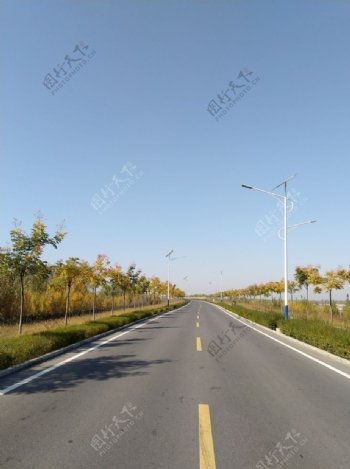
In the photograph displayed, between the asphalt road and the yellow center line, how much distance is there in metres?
0.01

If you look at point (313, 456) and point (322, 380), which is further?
point (322, 380)

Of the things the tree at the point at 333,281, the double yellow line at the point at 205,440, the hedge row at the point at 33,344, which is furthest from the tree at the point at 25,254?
the tree at the point at 333,281

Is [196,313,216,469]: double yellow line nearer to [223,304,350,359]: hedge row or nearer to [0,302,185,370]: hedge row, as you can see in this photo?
[0,302,185,370]: hedge row

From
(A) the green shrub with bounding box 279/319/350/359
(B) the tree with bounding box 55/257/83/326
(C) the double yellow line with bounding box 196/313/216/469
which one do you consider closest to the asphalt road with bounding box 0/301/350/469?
(C) the double yellow line with bounding box 196/313/216/469

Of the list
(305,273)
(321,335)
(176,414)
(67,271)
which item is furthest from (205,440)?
(305,273)

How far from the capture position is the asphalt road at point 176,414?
461 cm

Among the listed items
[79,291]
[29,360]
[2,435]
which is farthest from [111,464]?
[79,291]

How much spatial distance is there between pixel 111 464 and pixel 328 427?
10.4ft

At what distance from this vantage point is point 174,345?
48.5ft

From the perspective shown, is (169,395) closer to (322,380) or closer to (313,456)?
(313,456)

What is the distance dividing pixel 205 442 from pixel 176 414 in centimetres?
122

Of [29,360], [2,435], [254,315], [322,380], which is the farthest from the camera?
[254,315]

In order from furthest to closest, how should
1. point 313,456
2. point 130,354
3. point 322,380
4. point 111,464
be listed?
point 130,354 < point 322,380 < point 313,456 < point 111,464

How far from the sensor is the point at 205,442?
A: 16.5 ft
